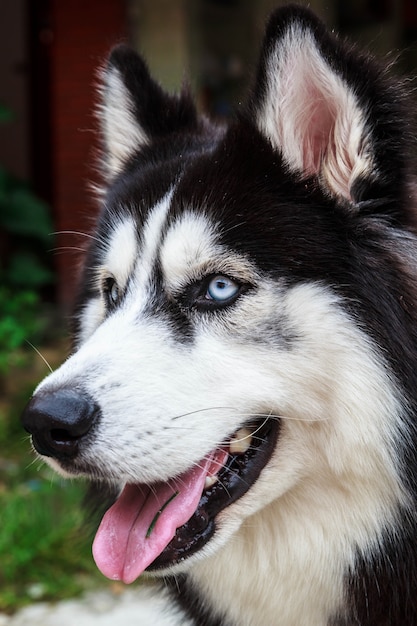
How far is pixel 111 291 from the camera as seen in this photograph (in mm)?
2312

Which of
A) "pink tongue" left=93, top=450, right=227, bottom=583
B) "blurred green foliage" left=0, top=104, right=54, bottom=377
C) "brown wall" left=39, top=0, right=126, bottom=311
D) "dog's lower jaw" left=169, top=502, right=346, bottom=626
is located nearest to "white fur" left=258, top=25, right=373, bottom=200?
"pink tongue" left=93, top=450, right=227, bottom=583

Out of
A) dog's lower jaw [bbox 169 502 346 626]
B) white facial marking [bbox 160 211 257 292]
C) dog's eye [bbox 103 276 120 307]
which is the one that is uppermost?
white facial marking [bbox 160 211 257 292]

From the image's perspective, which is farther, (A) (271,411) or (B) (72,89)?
(B) (72,89)

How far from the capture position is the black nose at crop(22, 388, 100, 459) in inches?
70.3

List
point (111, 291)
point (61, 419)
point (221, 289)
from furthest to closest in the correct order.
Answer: point (111, 291), point (221, 289), point (61, 419)

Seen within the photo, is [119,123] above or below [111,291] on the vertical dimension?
above

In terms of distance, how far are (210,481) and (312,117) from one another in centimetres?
94

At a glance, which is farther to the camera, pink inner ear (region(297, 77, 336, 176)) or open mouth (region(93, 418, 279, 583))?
pink inner ear (region(297, 77, 336, 176))

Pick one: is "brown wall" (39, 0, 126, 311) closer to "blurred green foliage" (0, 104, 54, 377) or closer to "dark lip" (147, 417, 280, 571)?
"blurred green foliage" (0, 104, 54, 377)

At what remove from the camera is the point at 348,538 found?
2.00 m

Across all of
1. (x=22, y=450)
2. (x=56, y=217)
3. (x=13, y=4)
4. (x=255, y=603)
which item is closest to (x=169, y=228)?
(x=255, y=603)

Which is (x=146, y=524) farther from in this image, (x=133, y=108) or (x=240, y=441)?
(x=133, y=108)

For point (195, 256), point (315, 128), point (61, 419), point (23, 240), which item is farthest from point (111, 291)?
point (23, 240)

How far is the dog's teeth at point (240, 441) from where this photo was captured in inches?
77.2
